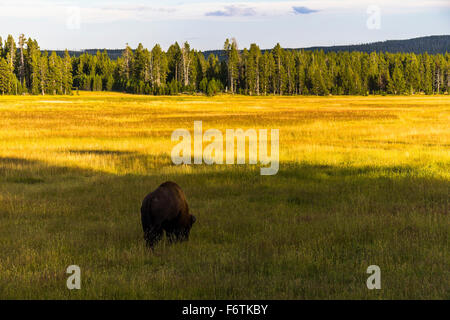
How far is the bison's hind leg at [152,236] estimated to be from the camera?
800cm

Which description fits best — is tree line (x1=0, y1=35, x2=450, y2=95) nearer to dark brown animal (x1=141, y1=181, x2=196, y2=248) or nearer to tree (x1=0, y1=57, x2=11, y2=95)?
tree (x1=0, y1=57, x2=11, y2=95)

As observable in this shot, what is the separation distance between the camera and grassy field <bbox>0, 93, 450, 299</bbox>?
6.54 meters

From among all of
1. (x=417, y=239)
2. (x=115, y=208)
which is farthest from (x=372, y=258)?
(x=115, y=208)

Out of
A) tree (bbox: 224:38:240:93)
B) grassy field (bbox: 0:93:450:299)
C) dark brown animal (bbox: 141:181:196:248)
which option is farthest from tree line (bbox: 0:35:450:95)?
dark brown animal (bbox: 141:181:196:248)

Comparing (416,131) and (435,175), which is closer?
(435,175)

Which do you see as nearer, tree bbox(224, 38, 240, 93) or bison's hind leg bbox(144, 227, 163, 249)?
bison's hind leg bbox(144, 227, 163, 249)

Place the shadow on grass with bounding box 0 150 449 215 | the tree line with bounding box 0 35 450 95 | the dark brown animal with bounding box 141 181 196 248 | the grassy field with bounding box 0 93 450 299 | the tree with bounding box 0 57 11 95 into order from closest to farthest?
the grassy field with bounding box 0 93 450 299, the dark brown animal with bounding box 141 181 196 248, the shadow on grass with bounding box 0 150 449 215, the tree with bounding box 0 57 11 95, the tree line with bounding box 0 35 450 95

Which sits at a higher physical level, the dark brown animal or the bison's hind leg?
the dark brown animal

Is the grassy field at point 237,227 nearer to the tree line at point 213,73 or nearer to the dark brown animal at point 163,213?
the dark brown animal at point 163,213

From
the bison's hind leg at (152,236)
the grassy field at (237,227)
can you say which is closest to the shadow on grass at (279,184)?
the grassy field at (237,227)

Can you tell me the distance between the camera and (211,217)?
1052 cm

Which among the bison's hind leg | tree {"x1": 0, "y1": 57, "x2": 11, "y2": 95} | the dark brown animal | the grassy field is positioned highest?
tree {"x1": 0, "y1": 57, "x2": 11, "y2": 95}

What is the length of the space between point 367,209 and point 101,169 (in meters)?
10.5
